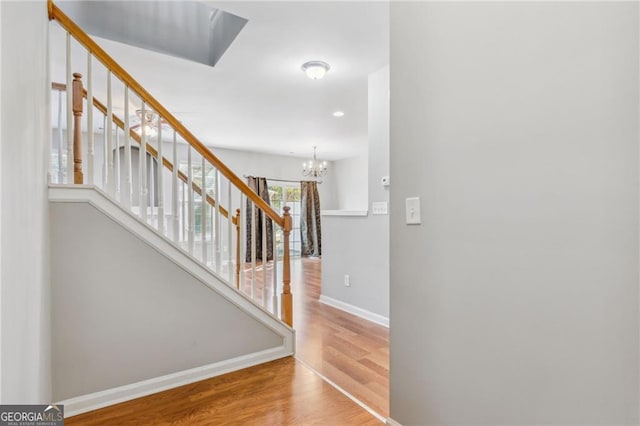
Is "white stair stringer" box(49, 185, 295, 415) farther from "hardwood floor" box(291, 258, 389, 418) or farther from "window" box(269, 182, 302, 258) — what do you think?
"window" box(269, 182, 302, 258)

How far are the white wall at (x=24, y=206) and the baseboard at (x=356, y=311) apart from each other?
8.52ft

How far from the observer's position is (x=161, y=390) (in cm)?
201

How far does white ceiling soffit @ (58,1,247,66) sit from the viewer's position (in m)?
2.62

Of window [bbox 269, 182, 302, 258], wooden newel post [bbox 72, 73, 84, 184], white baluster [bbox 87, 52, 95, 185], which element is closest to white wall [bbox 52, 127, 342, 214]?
window [bbox 269, 182, 302, 258]

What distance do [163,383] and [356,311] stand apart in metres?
2.07

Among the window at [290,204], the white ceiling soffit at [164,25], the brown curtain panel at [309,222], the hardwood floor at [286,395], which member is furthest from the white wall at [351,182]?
the hardwood floor at [286,395]

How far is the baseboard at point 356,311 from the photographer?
3.24 meters

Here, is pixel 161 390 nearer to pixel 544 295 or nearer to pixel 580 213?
pixel 544 295

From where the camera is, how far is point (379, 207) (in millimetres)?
3264

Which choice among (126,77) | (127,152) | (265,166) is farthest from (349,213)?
(265,166)

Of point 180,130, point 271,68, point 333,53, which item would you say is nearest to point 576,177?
point 180,130

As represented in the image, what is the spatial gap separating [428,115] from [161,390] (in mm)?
2239

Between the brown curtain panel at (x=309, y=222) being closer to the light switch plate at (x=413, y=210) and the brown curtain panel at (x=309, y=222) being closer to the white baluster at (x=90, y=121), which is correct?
the white baluster at (x=90, y=121)

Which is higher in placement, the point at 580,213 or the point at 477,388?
the point at 580,213
